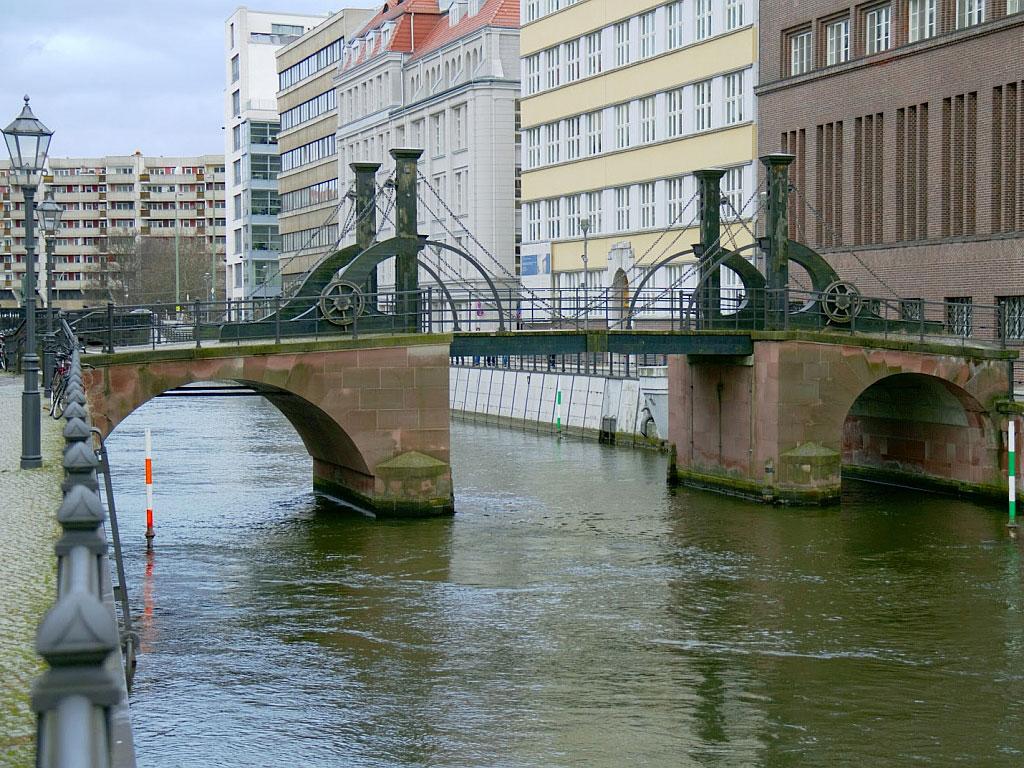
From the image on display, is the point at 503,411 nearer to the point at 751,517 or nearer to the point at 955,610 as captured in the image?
the point at 751,517

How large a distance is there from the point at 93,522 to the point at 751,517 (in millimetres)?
27975

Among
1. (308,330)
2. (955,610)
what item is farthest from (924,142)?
(955,610)

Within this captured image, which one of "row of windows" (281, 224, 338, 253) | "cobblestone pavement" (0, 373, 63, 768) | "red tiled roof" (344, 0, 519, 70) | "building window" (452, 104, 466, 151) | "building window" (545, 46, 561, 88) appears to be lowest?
"cobblestone pavement" (0, 373, 63, 768)

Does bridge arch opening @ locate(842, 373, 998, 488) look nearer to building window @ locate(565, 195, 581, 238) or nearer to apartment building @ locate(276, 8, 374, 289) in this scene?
building window @ locate(565, 195, 581, 238)

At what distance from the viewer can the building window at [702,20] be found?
5603cm

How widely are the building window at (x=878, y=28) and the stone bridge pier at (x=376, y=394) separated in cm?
2043

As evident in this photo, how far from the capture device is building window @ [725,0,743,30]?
5416 centimetres

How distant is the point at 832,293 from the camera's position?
35344mm

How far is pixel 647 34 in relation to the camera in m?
59.9

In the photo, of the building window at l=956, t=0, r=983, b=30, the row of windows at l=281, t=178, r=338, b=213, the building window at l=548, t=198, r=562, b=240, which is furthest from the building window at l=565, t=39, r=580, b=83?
the row of windows at l=281, t=178, r=338, b=213

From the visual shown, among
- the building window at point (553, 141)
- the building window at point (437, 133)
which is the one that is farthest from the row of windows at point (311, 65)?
the building window at point (553, 141)

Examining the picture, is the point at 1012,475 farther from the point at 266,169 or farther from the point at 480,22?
the point at 266,169

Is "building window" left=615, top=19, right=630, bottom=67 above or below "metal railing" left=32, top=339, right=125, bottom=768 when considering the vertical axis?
above

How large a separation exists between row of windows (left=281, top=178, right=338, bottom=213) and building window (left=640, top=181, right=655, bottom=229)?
41.4m
